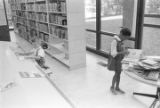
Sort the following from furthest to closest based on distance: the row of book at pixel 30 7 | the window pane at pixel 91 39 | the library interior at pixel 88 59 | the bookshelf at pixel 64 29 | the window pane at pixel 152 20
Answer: the row of book at pixel 30 7 < the window pane at pixel 91 39 < the bookshelf at pixel 64 29 < the window pane at pixel 152 20 < the library interior at pixel 88 59

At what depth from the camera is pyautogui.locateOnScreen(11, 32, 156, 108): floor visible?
9.17ft

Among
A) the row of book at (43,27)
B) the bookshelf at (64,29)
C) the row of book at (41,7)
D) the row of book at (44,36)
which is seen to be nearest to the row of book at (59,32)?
the bookshelf at (64,29)

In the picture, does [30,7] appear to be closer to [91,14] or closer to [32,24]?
[32,24]

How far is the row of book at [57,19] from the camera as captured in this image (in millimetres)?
4211

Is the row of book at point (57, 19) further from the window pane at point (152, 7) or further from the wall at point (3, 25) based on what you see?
the window pane at point (152, 7)

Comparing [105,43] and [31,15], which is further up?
[31,15]

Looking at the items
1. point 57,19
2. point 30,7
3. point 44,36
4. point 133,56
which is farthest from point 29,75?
point 30,7

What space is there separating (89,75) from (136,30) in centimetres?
155

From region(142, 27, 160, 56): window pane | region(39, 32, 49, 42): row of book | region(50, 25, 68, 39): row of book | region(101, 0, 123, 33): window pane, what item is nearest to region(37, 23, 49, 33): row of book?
region(39, 32, 49, 42): row of book

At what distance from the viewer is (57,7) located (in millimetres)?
4375

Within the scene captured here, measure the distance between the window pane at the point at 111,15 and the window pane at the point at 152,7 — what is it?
0.94 meters

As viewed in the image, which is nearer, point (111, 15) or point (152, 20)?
point (152, 20)

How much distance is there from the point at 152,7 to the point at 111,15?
1545 mm

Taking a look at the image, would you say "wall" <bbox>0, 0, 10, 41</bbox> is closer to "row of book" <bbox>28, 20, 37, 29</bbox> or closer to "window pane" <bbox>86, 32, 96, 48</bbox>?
"row of book" <bbox>28, 20, 37, 29</bbox>
